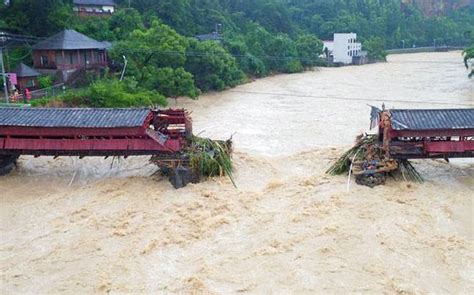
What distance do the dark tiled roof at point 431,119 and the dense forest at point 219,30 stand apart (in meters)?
14.7

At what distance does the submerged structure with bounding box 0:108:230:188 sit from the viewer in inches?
578

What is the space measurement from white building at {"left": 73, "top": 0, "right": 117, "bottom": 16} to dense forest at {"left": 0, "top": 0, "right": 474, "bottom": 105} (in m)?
2.01

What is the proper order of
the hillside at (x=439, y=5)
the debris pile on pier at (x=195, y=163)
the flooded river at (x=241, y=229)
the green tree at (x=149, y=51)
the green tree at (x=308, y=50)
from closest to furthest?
1. the flooded river at (x=241, y=229)
2. the debris pile on pier at (x=195, y=163)
3. the green tree at (x=149, y=51)
4. the green tree at (x=308, y=50)
5. the hillside at (x=439, y=5)

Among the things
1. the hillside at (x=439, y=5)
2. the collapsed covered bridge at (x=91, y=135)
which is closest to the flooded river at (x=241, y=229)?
the collapsed covered bridge at (x=91, y=135)

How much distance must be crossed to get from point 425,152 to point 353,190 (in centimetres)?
249

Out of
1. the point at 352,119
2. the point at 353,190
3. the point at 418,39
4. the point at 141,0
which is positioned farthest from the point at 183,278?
the point at 418,39

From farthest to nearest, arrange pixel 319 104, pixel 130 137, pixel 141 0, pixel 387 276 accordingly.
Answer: pixel 141 0 < pixel 319 104 < pixel 130 137 < pixel 387 276

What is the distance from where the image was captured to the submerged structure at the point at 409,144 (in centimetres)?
1426

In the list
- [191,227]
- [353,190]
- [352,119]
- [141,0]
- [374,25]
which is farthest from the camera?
[374,25]

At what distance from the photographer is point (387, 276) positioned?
31.8 feet

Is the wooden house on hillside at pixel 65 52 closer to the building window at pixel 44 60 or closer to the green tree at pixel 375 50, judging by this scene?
the building window at pixel 44 60

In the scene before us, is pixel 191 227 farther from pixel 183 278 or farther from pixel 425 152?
pixel 425 152

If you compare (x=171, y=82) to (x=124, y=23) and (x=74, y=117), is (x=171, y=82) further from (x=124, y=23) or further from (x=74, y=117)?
(x=124, y=23)

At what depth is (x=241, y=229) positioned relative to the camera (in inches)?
472
